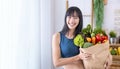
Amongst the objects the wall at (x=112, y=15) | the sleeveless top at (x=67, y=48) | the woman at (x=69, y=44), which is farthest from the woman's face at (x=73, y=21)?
the wall at (x=112, y=15)

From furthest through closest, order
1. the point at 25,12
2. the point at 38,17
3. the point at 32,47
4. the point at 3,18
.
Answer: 1. the point at 38,17
2. the point at 32,47
3. the point at 25,12
4. the point at 3,18

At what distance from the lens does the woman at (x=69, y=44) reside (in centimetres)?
157

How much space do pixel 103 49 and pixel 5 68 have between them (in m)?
0.94

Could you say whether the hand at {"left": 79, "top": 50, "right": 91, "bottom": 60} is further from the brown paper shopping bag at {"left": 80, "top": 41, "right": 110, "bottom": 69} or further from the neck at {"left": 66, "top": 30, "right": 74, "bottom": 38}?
the neck at {"left": 66, "top": 30, "right": 74, "bottom": 38}

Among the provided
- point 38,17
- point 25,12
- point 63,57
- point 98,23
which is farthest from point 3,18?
point 98,23

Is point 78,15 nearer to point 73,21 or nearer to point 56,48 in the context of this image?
point 73,21

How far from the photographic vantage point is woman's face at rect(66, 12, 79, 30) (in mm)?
1560

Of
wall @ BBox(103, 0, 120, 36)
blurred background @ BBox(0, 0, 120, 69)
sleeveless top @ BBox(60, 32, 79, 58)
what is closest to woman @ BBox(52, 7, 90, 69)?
sleeveless top @ BBox(60, 32, 79, 58)

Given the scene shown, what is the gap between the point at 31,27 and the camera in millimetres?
2480

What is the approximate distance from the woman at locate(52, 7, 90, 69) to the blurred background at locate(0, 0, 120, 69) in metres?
0.56

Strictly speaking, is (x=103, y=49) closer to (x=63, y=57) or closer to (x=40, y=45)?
(x=63, y=57)

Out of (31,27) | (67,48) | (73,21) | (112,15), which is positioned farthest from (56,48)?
(112,15)

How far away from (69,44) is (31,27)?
0.99 m

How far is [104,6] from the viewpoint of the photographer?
2990 mm
